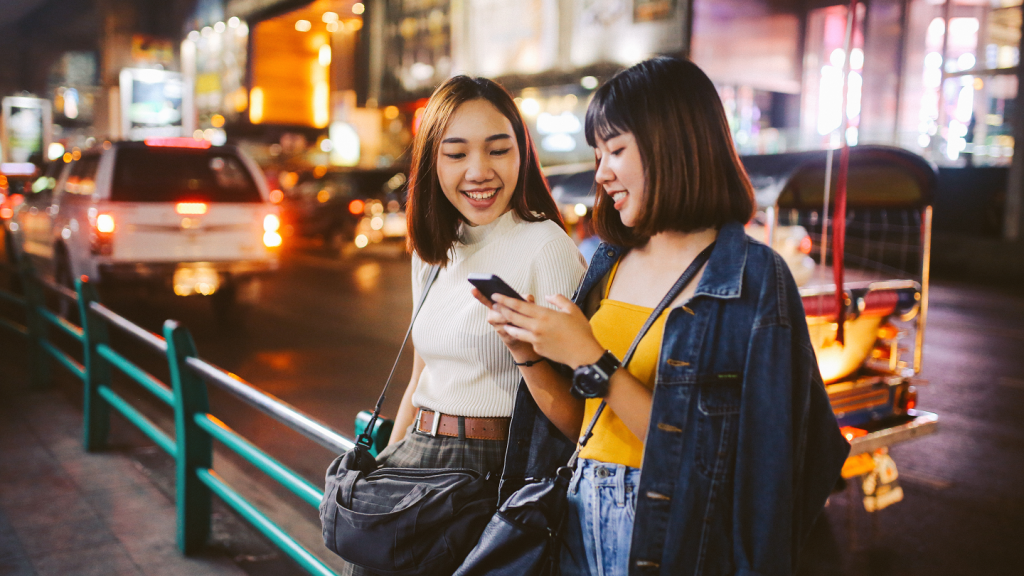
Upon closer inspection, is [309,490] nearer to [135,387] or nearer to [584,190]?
[584,190]

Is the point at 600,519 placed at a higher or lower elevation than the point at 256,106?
lower

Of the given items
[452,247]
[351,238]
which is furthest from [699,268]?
[351,238]

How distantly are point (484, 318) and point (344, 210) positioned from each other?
17.5m

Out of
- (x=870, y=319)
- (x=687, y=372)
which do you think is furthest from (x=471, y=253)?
(x=870, y=319)

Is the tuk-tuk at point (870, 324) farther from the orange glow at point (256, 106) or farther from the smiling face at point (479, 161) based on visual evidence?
the orange glow at point (256, 106)

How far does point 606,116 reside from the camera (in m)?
1.55

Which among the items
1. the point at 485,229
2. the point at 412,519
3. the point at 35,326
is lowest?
the point at 35,326

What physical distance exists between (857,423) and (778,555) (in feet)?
10.5

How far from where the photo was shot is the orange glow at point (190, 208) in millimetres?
8867

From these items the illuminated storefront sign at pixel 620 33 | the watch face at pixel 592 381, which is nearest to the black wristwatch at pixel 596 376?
the watch face at pixel 592 381

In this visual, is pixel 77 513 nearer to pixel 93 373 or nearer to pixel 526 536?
pixel 93 373

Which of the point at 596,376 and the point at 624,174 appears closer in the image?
the point at 596,376

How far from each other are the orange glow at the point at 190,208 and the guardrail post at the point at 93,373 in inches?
A: 153

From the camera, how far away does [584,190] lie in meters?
5.98
